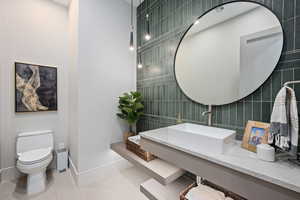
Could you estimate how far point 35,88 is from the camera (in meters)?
2.08

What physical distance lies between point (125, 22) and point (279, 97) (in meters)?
2.48

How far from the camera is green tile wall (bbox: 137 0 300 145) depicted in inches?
37.1

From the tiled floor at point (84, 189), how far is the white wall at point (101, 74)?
0.28 metres

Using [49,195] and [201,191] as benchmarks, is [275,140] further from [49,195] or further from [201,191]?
[49,195]

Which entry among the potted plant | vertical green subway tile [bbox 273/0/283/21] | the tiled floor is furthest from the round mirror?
the tiled floor

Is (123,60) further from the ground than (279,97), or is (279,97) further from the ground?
(123,60)

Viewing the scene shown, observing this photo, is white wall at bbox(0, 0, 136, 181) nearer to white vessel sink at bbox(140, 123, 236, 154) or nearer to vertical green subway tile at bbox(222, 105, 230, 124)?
white vessel sink at bbox(140, 123, 236, 154)

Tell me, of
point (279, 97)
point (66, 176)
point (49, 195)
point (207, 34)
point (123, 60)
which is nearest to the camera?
point (279, 97)

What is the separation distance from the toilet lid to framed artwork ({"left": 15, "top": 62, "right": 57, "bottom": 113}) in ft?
2.21

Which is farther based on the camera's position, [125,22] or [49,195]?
[125,22]

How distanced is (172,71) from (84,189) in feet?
6.95

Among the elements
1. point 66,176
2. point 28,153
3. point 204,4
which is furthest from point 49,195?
Result: point 204,4

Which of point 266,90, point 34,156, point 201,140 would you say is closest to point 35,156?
point 34,156

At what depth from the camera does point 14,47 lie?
1.94 meters
